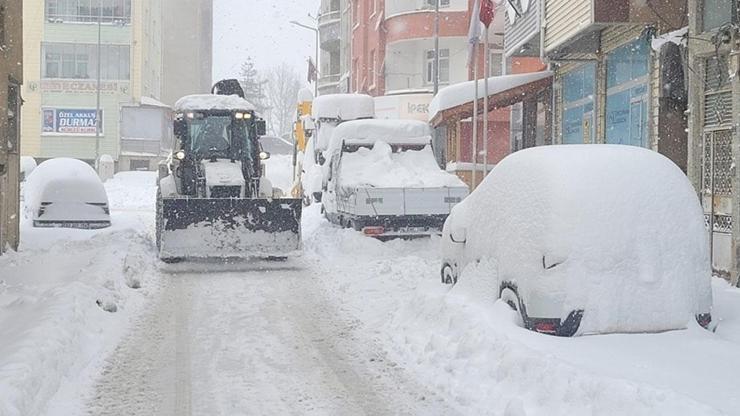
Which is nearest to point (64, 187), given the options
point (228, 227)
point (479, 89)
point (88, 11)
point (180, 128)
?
point (180, 128)

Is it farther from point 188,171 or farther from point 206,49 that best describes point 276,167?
point 188,171

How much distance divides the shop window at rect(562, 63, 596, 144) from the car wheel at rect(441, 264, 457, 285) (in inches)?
384

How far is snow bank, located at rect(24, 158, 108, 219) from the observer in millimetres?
20734

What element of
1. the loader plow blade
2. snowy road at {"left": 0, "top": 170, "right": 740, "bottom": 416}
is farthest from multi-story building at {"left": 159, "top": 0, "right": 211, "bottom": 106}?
snowy road at {"left": 0, "top": 170, "right": 740, "bottom": 416}

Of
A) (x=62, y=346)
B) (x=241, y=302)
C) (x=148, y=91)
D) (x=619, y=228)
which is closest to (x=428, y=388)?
(x=619, y=228)

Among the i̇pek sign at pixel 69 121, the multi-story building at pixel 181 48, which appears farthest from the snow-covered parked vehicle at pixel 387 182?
the multi-story building at pixel 181 48

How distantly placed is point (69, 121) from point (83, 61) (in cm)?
406

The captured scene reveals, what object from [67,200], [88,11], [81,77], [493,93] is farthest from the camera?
[88,11]

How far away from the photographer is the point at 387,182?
17062mm

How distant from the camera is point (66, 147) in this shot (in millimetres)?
56031

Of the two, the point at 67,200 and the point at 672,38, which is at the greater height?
the point at 672,38

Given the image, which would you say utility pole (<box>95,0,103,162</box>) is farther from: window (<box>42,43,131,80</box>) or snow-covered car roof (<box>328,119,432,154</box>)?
snow-covered car roof (<box>328,119,432,154</box>)

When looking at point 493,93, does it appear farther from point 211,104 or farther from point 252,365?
point 252,365

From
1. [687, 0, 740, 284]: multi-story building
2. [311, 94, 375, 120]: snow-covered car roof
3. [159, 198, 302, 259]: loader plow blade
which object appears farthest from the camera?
[311, 94, 375, 120]: snow-covered car roof
